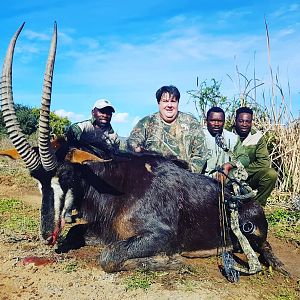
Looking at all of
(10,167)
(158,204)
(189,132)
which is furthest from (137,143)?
(10,167)

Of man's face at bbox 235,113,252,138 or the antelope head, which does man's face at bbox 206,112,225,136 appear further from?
the antelope head

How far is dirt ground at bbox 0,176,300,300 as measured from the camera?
3.91 metres

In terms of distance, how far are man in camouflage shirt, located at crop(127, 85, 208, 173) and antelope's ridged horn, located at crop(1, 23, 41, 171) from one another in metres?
2.59

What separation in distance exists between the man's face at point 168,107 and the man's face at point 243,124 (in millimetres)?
1651

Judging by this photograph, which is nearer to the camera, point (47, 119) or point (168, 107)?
point (47, 119)

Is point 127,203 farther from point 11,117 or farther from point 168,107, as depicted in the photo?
point 168,107

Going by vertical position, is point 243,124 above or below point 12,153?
above

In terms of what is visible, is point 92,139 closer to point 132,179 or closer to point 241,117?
point 132,179

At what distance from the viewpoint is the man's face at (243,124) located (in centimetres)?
791

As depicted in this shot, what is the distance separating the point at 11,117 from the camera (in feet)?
14.0

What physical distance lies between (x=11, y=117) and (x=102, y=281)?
1882mm

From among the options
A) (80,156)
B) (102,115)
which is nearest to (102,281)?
(80,156)

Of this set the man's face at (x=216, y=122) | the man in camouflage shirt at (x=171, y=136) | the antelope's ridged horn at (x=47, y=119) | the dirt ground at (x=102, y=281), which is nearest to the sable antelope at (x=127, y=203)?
the antelope's ridged horn at (x=47, y=119)

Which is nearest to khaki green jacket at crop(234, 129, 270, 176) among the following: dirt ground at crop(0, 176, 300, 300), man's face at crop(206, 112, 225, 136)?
man's face at crop(206, 112, 225, 136)
